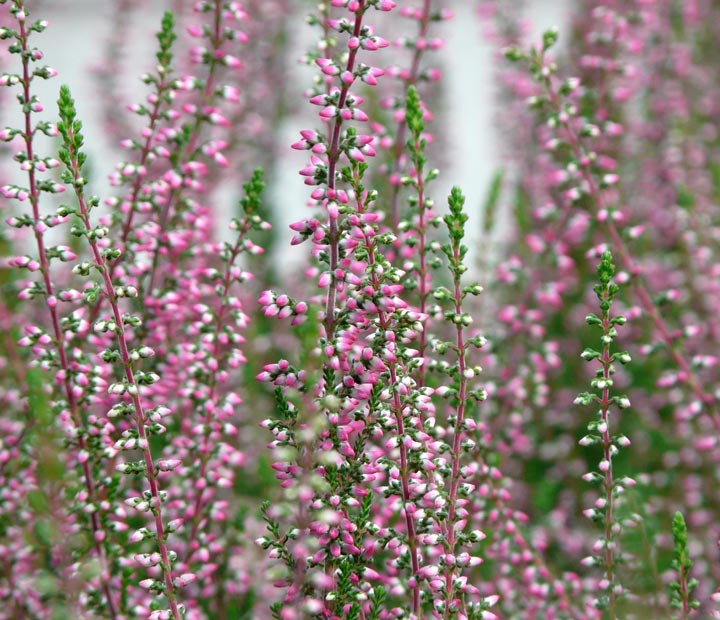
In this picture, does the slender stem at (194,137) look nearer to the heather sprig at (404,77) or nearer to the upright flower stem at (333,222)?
the heather sprig at (404,77)

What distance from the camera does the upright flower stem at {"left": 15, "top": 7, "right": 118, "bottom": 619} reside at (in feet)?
4.25

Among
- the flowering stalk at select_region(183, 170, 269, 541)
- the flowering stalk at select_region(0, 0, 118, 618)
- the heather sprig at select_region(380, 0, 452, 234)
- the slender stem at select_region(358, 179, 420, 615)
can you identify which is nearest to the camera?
the slender stem at select_region(358, 179, 420, 615)

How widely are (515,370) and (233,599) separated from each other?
2.92ft

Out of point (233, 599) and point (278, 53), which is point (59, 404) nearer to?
point (233, 599)

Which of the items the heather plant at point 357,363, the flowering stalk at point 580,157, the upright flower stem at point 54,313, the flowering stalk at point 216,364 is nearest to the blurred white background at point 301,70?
the heather plant at point 357,363

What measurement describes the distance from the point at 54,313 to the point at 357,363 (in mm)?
541

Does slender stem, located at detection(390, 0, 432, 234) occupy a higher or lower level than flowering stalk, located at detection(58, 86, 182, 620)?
higher

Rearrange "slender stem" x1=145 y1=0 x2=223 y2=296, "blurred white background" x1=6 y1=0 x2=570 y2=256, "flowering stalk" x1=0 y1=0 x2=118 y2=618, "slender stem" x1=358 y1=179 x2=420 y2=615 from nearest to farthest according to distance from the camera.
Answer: "slender stem" x1=358 y1=179 x2=420 y2=615 < "flowering stalk" x1=0 y1=0 x2=118 y2=618 < "slender stem" x1=145 y1=0 x2=223 y2=296 < "blurred white background" x1=6 y1=0 x2=570 y2=256

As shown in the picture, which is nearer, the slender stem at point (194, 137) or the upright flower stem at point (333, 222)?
the upright flower stem at point (333, 222)

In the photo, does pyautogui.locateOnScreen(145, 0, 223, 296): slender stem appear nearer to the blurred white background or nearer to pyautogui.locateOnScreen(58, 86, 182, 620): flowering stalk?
pyautogui.locateOnScreen(58, 86, 182, 620): flowering stalk

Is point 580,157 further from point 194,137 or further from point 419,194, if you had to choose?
point 194,137

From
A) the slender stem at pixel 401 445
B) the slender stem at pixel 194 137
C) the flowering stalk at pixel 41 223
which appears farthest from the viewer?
the slender stem at pixel 194 137

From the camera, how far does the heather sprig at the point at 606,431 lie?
1.17 metres

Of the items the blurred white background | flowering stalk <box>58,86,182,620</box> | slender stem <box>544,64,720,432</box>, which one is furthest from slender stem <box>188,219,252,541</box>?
the blurred white background
